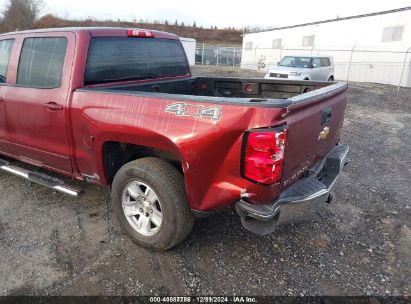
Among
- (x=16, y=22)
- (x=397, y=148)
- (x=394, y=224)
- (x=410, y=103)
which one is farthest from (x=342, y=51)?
(x=16, y=22)

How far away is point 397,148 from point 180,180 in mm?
5575

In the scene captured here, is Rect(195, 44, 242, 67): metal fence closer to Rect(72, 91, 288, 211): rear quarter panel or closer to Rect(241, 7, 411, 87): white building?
Rect(241, 7, 411, 87): white building

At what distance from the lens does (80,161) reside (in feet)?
11.4

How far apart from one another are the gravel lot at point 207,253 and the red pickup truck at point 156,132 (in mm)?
313

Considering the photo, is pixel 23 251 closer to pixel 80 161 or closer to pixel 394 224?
pixel 80 161

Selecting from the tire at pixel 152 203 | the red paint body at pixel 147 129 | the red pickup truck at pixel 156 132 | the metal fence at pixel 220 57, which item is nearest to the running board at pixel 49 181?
the red pickup truck at pixel 156 132

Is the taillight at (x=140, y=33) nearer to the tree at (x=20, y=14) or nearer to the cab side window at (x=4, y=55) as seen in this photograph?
the cab side window at (x=4, y=55)

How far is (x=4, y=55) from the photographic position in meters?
4.10

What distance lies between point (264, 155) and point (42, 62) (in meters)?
2.66

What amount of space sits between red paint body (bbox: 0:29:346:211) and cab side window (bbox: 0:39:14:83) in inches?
4.3

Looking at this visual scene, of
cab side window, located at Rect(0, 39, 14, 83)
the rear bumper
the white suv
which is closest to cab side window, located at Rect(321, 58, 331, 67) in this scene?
the white suv

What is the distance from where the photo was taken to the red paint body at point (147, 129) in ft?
8.09

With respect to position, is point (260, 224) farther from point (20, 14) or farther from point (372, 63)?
point (20, 14)

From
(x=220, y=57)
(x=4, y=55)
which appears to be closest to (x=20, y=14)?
(x=220, y=57)
